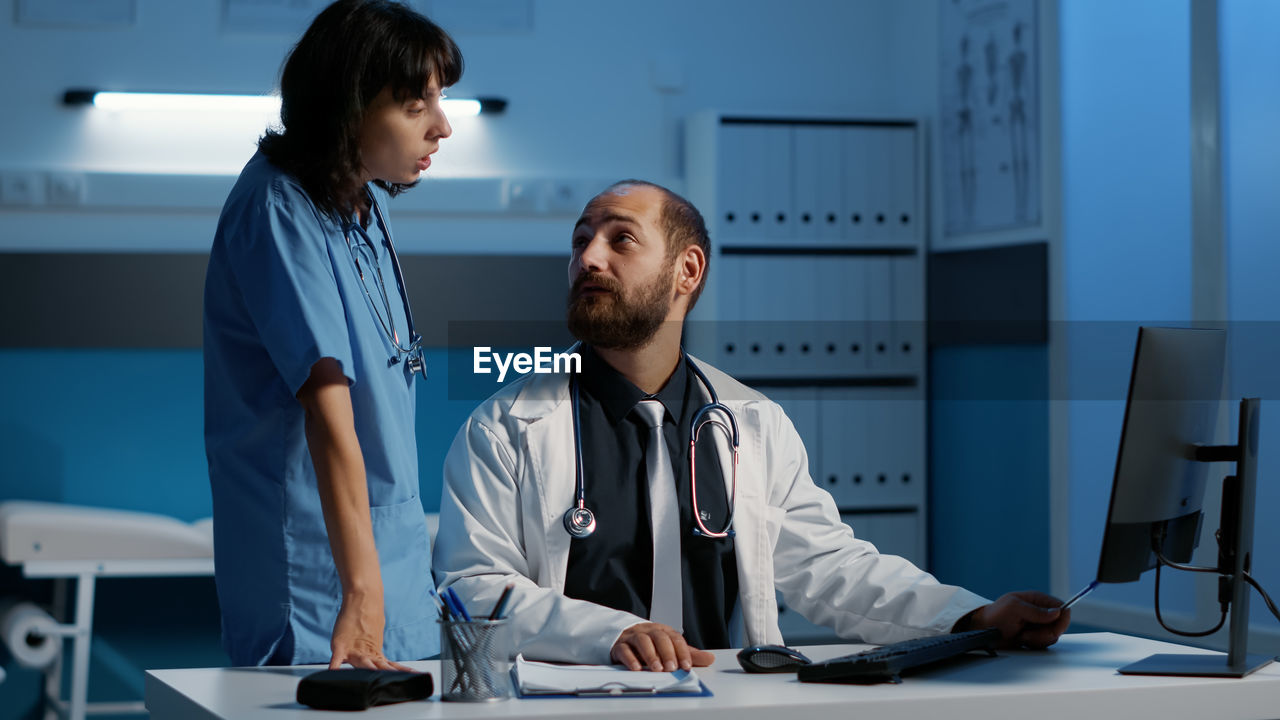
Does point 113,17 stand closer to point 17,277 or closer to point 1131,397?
point 17,277

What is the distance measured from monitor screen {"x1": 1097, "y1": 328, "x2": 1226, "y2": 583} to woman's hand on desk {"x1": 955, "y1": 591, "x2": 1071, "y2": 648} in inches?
5.3

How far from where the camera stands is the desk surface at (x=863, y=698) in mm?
1106

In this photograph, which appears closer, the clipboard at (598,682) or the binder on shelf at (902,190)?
the clipboard at (598,682)

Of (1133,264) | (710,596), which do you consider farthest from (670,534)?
(1133,264)

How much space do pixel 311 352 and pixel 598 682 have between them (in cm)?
45

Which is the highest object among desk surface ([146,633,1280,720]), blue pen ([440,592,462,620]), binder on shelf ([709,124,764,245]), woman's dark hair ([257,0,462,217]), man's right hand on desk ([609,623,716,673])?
binder on shelf ([709,124,764,245])

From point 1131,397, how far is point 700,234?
0.76 metres

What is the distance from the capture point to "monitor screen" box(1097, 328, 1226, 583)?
1.28 meters

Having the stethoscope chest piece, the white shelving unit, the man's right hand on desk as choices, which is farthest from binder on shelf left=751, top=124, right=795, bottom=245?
the man's right hand on desk

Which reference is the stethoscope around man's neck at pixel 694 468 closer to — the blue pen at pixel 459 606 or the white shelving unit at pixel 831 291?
the blue pen at pixel 459 606

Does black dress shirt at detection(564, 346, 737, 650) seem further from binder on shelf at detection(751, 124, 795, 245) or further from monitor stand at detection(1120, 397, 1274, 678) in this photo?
binder on shelf at detection(751, 124, 795, 245)

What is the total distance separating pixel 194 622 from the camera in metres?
3.58

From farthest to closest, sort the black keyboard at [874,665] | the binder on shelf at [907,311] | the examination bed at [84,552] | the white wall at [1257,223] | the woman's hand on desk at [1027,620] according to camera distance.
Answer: the binder on shelf at [907,311]
the examination bed at [84,552]
the white wall at [1257,223]
the woman's hand on desk at [1027,620]
the black keyboard at [874,665]

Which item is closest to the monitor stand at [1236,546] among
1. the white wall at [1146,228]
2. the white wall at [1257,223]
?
the white wall at [1146,228]
